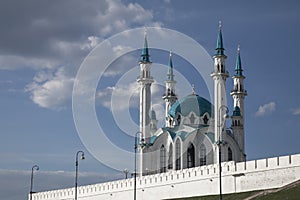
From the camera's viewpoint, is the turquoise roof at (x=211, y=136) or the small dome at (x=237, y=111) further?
the small dome at (x=237, y=111)

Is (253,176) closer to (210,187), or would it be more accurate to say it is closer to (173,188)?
(210,187)

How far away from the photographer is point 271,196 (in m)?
48.1

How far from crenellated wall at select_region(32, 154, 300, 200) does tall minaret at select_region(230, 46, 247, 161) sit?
1743 centimetres

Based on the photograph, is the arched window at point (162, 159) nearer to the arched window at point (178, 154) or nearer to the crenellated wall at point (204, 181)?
the arched window at point (178, 154)

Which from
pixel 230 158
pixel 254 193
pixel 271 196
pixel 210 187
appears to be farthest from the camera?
pixel 230 158

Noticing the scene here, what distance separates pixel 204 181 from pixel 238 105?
2644cm

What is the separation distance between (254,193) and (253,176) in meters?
3.71

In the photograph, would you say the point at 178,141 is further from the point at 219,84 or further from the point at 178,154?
the point at 219,84

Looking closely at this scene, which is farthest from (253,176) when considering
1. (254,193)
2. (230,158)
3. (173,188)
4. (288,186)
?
(230,158)

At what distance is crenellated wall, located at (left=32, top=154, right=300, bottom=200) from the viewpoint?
53375 mm

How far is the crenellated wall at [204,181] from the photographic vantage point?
53375 mm

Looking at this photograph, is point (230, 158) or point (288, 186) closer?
point (288, 186)

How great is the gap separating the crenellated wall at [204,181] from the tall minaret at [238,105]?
1743 centimetres

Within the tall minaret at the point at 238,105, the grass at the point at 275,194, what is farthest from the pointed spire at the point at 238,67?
the grass at the point at 275,194
